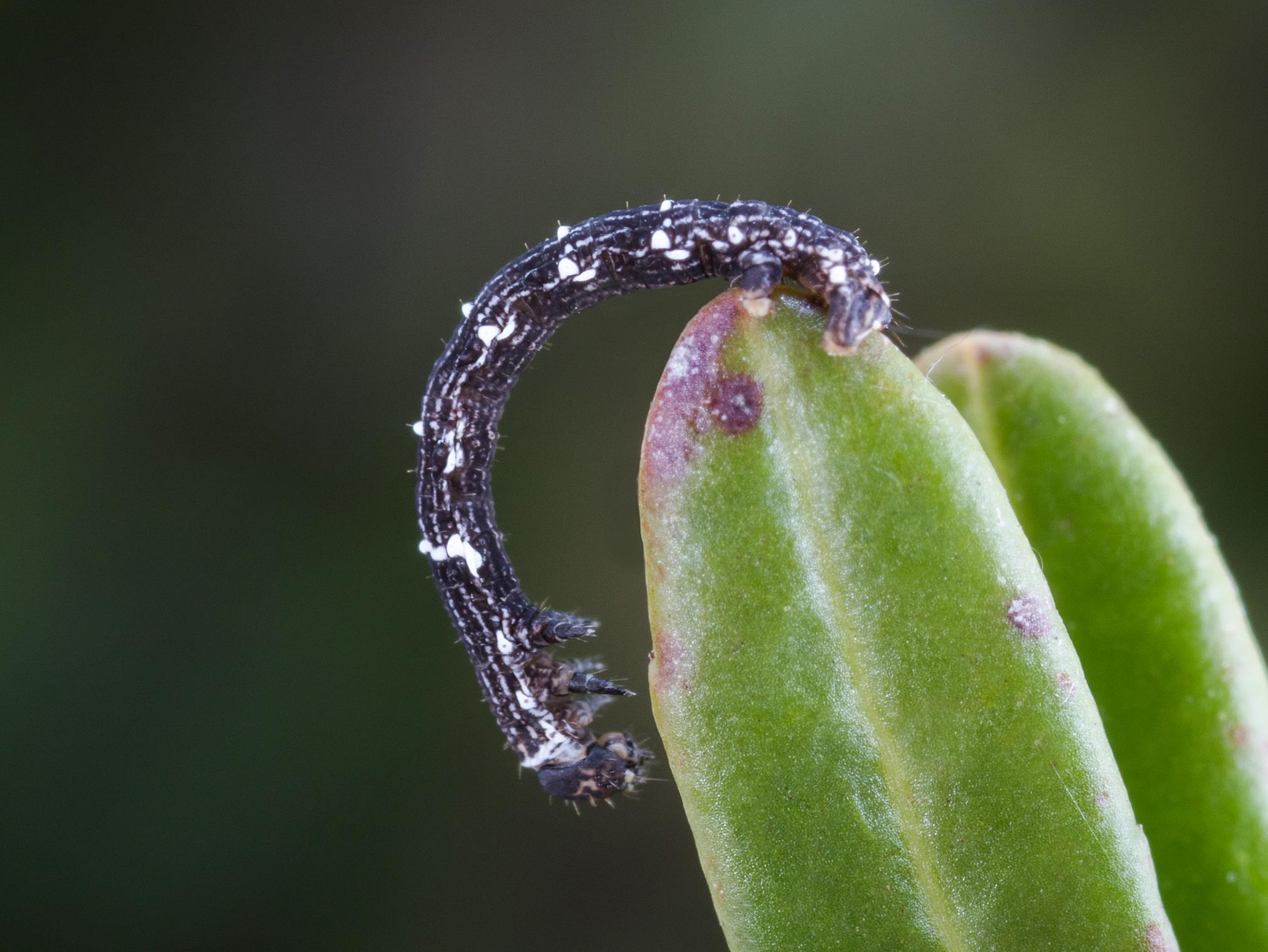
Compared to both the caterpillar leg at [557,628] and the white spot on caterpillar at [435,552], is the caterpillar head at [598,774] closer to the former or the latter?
the caterpillar leg at [557,628]

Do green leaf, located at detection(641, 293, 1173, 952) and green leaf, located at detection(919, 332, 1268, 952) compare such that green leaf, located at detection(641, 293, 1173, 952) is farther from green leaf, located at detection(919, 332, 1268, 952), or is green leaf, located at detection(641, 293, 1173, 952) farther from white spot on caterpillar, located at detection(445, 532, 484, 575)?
white spot on caterpillar, located at detection(445, 532, 484, 575)

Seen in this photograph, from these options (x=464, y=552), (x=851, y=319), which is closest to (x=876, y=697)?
(x=851, y=319)

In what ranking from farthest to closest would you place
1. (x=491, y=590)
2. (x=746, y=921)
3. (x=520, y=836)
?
(x=520, y=836)
(x=491, y=590)
(x=746, y=921)

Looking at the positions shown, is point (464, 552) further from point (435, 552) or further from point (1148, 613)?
point (1148, 613)

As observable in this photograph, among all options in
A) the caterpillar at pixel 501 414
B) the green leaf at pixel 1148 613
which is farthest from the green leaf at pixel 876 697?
the caterpillar at pixel 501 414

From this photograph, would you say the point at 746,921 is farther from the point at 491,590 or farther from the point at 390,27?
the point at 390,27

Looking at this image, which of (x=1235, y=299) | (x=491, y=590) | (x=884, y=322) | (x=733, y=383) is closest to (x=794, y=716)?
(x=733, y=383)

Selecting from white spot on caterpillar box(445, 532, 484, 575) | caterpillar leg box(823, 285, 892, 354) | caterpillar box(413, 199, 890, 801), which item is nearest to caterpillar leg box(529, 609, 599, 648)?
caterpillar box(413, 199, 890, 801)
